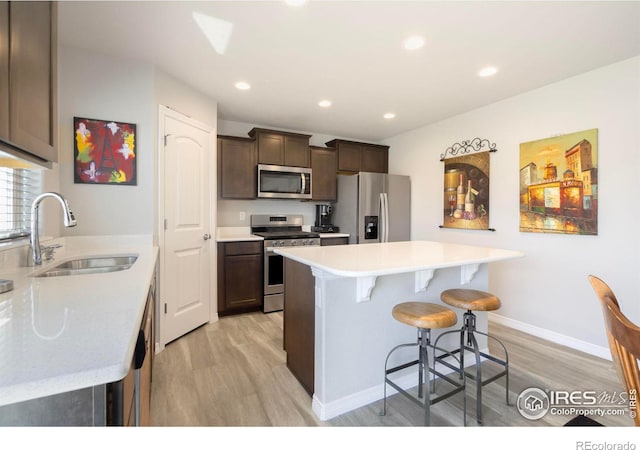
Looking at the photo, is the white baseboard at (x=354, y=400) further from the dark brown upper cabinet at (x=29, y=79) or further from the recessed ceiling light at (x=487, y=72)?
the recessed ceiling light at (x=487, y=72)

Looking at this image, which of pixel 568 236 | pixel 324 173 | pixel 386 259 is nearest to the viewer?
pixel 386 259

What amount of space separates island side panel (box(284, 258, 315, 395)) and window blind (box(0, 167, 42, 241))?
158 cm

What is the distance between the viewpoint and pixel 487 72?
2.56 metres

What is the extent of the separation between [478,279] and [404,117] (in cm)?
232

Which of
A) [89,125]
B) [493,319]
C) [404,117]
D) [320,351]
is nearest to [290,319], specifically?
[320,351]

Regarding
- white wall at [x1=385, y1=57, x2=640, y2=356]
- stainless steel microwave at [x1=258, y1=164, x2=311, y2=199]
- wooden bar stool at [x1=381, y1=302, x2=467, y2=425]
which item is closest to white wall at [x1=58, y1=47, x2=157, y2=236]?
stainless steel microwave at [x1=258, y1=164, x2=311, y2=199]

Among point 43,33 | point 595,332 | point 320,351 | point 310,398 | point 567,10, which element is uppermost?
point 567,10

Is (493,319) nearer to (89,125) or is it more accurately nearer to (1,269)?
(1,269)

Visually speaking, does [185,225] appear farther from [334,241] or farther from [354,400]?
[354,400]

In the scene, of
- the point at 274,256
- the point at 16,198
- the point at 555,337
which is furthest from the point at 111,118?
the point at 555,337

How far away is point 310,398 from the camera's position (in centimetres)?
188

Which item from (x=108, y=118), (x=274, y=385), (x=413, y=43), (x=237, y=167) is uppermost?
(x=413, y=43)

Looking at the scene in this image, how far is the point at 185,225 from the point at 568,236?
360cm

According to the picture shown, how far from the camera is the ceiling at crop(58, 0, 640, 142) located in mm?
1785
